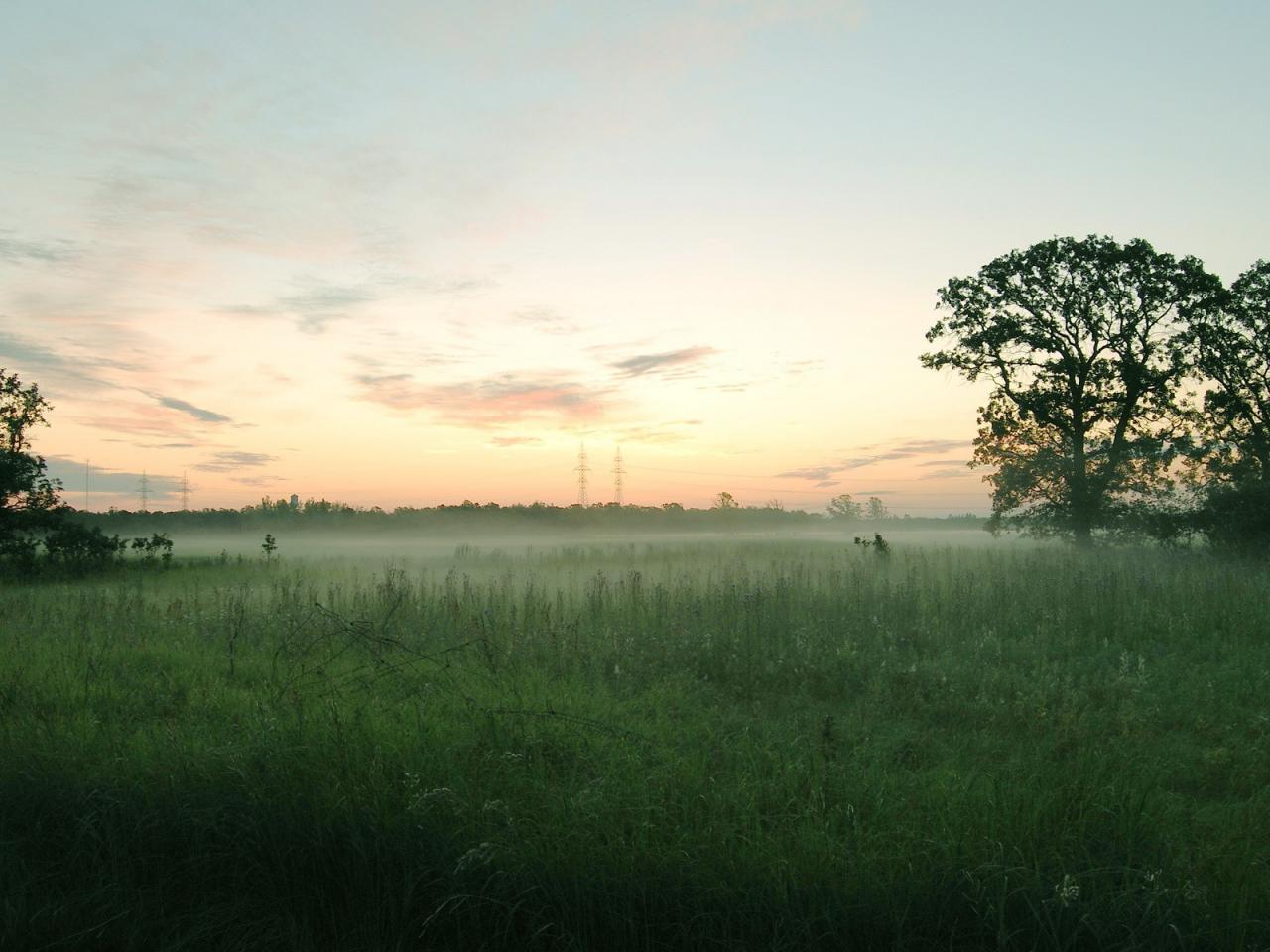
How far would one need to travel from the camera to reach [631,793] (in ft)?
15.1

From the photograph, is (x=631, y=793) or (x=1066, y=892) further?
(x=631, y=793)

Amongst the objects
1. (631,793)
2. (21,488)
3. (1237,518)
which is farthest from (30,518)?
(1237,518)

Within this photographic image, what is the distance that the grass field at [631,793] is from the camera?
3.71 meters

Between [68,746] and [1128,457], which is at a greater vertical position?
[1128,457]

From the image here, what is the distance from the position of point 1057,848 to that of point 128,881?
4796 millimetres

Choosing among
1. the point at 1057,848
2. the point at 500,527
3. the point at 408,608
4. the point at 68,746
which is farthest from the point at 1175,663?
the point at 500,527

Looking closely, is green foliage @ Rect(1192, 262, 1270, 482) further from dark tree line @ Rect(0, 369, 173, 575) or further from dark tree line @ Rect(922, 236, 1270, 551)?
dark tree line @ Rect(0, 369, 173, 575)

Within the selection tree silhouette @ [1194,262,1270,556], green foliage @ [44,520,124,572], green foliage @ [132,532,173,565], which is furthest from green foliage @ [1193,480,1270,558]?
green foliage @ [44,520,124,572]

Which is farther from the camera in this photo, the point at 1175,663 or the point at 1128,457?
the point at 1128,457

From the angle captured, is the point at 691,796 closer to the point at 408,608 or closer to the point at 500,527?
the point at 408,608

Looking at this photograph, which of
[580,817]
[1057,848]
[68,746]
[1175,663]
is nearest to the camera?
[1057,848]

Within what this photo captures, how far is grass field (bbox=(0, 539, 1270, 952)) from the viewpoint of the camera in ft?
12.2

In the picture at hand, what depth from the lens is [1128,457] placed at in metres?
23.5

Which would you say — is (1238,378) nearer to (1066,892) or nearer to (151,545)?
(1066,892)
